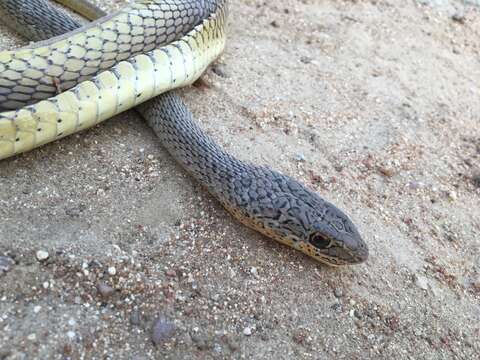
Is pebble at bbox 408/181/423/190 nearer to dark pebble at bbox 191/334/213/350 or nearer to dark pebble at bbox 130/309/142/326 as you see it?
dark pebble at bbox 191/334/213/350

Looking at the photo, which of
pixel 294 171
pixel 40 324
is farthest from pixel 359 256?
pixel 40 324

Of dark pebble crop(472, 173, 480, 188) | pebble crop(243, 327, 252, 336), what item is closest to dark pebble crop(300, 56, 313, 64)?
dark pebble crop(472, 173, 480, 188)

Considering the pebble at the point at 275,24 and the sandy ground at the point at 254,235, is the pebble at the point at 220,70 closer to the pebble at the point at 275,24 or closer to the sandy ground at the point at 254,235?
the sandy ground at the point at 254,235

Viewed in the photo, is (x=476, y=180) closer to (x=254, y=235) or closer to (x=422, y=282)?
(x=422, y=282)

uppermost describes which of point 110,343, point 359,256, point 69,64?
point 69,64

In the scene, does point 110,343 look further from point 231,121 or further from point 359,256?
point 231,121

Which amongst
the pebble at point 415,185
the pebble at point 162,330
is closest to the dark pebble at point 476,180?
the pebble at point 415,185
